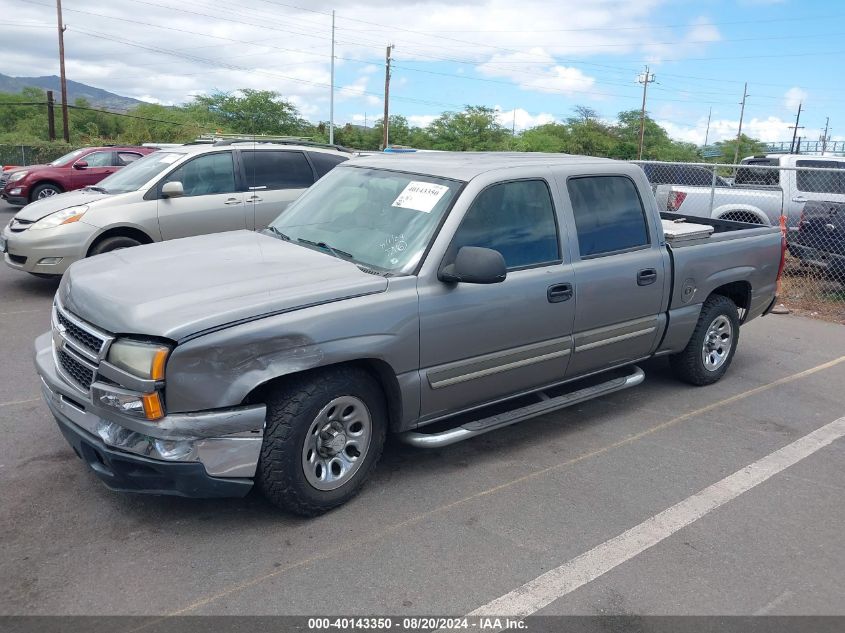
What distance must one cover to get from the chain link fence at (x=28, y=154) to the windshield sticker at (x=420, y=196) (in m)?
31.3

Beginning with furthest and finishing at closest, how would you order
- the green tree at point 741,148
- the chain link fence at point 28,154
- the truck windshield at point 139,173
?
the green tree at point 741,148
the chain link fence at point 28,154
the truck windshield at point 139,173

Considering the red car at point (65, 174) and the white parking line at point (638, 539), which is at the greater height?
the red car at point (65, 174)

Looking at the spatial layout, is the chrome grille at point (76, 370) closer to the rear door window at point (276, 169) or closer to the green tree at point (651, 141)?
the rear door window at point (276, 169)

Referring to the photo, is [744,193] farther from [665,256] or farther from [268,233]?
[268,233]

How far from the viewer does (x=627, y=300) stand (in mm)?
5047

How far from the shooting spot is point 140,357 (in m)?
3.28

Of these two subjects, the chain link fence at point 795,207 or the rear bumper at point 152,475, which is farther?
the chain link fence at point 795,207

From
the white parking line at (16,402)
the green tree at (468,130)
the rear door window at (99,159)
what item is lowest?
the white parking line at (16,402)

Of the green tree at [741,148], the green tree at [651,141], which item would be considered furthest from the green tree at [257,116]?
the green tree at [741,148]

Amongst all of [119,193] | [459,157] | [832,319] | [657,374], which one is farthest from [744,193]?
[119,193]

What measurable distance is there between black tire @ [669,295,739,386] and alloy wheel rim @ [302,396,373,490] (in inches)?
125

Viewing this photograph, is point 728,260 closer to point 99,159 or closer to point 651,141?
point 99,159

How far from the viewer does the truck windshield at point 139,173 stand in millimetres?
8516

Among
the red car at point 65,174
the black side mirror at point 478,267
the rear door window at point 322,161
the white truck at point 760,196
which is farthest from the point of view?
the red car at point 65,174
